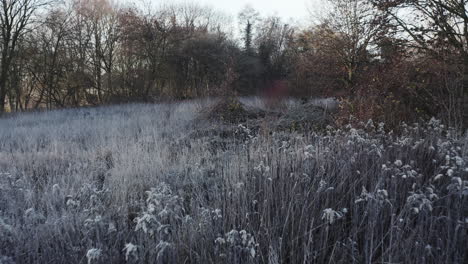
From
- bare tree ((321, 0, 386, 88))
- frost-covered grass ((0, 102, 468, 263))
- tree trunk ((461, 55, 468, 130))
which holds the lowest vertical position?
frost-covered grass ((0, 102, 468, 263))

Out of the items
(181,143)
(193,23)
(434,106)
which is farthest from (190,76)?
(434,106)

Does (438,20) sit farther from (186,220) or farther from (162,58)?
(162,58)

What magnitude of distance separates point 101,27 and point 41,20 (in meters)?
4.26

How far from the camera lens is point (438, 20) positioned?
5641 mm

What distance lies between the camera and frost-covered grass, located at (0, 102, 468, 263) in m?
1.79

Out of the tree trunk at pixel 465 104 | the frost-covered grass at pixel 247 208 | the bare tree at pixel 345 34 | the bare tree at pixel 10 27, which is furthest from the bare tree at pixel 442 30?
the bare tree at pixel 10 27

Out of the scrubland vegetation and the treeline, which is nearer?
the scrubland vegetation

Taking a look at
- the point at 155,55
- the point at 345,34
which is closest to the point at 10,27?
the point at 155,55

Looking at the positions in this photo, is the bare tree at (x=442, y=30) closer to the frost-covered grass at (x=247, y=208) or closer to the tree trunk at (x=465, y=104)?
the tree trunk at (x=465, y=104)

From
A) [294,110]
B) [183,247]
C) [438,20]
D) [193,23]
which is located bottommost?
[183,247]

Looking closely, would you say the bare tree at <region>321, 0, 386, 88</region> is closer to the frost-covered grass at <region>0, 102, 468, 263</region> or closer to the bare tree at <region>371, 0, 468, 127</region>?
the bare tree at <region>371, 0, 468, 127</region>

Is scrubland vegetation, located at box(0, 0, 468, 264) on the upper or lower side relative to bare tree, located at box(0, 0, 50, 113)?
lower

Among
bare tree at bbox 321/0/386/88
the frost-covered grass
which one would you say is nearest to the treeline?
bare tree at bbox 321/0/386/88

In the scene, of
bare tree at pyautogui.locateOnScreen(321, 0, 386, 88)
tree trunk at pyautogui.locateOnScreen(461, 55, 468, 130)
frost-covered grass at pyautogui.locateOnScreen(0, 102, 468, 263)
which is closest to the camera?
frost-covered grass at pyautogui.locateOnScreen(0, 102, 468, 263)
